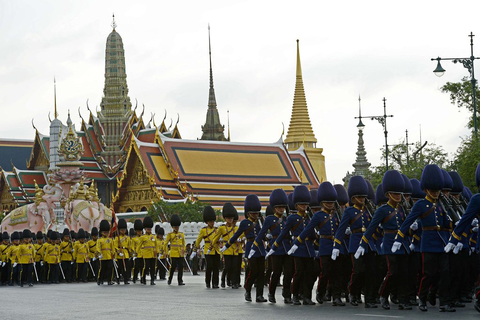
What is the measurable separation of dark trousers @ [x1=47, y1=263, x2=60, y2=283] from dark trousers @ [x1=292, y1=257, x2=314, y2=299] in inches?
539

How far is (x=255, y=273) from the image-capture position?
1641 centimetres

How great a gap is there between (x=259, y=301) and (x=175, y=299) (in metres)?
1.92

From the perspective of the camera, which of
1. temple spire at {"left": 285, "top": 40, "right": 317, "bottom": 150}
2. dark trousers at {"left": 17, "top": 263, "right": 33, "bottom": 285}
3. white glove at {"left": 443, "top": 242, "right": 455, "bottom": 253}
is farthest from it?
temple spire at {"left": 285, "top": 40, "right": 317, "bottom": 150}

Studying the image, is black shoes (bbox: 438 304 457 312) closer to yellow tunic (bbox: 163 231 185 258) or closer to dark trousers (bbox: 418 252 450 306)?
dark trousers (bbox: 418 252 450 306)

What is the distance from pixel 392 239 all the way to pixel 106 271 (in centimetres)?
1331

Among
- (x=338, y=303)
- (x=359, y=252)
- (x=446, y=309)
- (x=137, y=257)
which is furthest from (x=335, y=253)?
(x=137, y=257)

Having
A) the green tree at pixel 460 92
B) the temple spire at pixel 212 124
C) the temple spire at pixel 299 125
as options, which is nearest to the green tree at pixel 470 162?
the green tree at pixel 460 92

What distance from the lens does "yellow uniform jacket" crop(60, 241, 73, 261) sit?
2802 centimetres

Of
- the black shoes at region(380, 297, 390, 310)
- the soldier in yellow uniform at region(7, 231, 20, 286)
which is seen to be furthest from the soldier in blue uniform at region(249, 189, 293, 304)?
the soldier in yellow uniform at region(7, 231, 20, 286)

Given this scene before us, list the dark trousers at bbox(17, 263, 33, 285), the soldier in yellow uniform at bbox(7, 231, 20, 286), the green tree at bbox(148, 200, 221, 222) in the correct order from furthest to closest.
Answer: the green tree at bbox(148, 200, 221, 222) < the soldier in yellow uniform at bbox(7, 231, 20, 286) < the dark trousers at bbox(17, 263, 33, 285)

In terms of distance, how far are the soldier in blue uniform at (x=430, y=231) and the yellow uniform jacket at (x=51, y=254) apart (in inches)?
629

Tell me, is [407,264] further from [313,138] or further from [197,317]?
[313,138]

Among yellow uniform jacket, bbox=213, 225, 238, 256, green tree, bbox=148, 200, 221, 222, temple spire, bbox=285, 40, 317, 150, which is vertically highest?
temple spire, bbox=285, 40, 317, 150

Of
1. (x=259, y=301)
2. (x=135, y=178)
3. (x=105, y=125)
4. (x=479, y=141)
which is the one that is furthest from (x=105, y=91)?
(x=259, y=301)
